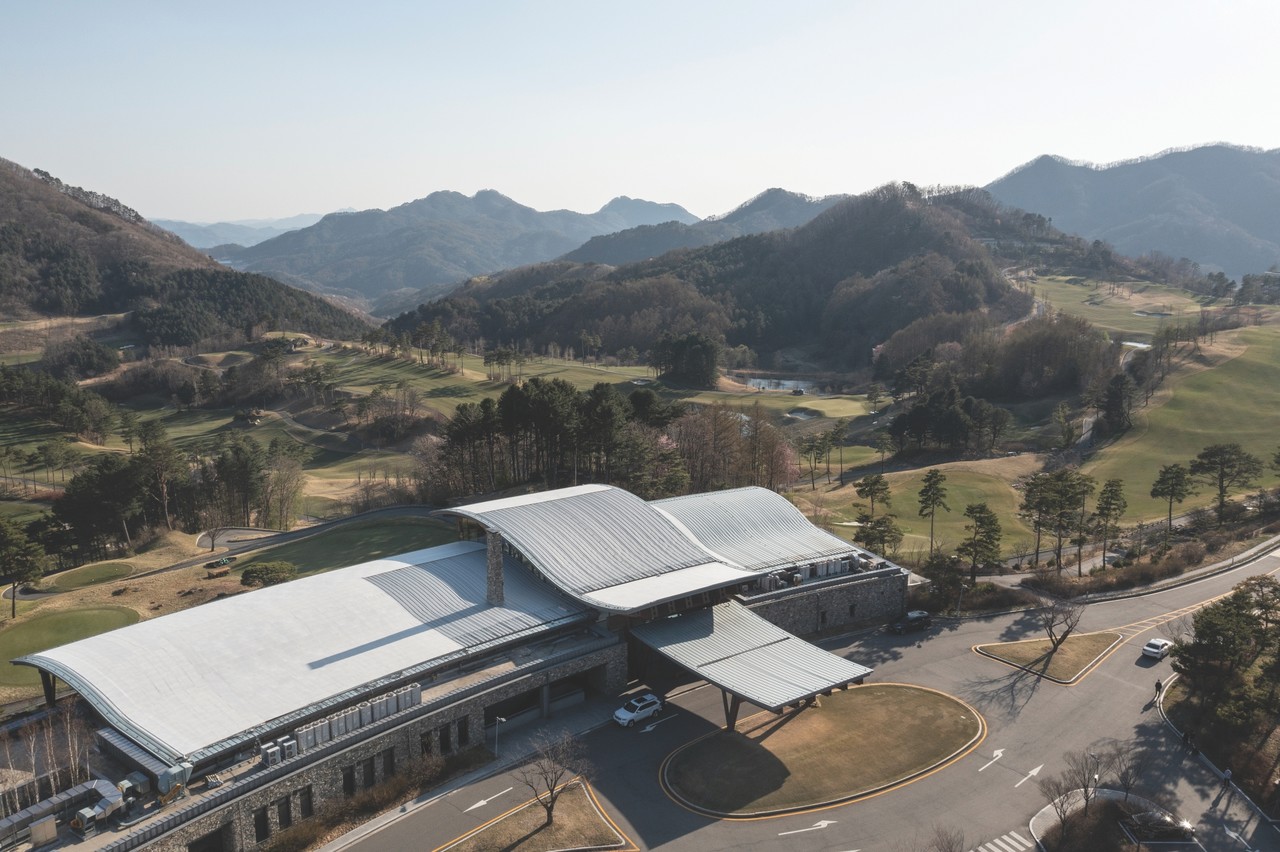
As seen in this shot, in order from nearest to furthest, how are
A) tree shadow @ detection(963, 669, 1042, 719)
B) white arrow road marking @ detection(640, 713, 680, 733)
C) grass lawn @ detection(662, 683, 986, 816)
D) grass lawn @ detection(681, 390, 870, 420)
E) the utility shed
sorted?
grass lawn @ detection(662, 683, 986, 816) < the utility shed < white arrow road marking @ detection(640, 713, 680, 733) < tree shadow @ detection(963, 669, 1042, 719) < grass lawn @ detection(681, 390, 870, 420)

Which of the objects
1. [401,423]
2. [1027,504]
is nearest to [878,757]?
[1027,504]

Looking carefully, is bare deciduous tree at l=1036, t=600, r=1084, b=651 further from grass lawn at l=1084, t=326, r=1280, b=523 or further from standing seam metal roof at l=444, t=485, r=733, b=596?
grass lawn at l=1084, t=326, r=1280, b=523

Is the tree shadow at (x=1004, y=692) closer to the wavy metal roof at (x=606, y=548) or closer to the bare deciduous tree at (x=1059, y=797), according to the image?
the bare deciduous tree at (x=1059, y=797)

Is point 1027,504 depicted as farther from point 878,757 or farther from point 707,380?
point 707,380

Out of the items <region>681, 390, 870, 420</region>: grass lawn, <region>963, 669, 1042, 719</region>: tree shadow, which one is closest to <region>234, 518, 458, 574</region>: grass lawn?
<region>963, 669, 1042, 719</region>: tree shadow

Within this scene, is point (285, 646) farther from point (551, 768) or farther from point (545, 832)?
point (545, 832)

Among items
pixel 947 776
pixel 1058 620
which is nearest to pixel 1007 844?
pixel 947 776
